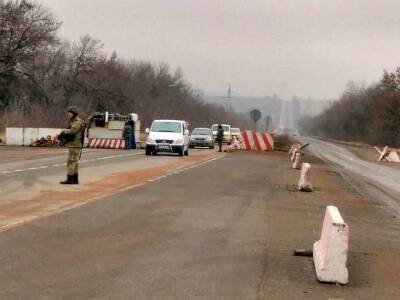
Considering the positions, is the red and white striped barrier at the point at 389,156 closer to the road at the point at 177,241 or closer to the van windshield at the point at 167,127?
the van windshield at the point at 167,127

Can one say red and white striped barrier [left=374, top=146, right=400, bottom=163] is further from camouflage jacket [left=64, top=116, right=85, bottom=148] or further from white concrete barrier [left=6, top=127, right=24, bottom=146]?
camouflage jacket [left=64, top=116, right=85, bottom=148]

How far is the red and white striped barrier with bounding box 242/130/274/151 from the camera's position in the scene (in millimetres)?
44844

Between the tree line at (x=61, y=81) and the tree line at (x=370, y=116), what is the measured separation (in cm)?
2970

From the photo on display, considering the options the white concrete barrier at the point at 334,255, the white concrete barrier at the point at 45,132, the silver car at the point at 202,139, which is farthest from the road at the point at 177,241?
the silver car at the point at 202,139

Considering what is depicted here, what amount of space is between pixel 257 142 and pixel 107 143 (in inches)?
381

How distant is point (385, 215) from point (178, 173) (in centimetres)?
912

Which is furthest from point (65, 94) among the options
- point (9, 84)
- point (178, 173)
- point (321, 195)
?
point (321, 195)

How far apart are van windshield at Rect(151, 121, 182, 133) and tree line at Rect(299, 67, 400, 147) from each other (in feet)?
164

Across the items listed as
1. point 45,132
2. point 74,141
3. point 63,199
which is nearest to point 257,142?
point 45,132

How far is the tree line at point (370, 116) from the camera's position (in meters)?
81.6

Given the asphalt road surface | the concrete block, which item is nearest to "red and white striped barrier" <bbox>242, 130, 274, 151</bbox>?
the concrete block

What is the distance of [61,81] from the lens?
8362 centimetres

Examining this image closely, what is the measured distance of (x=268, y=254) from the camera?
865cm

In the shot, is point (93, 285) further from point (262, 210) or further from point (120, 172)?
point (120, 172)
